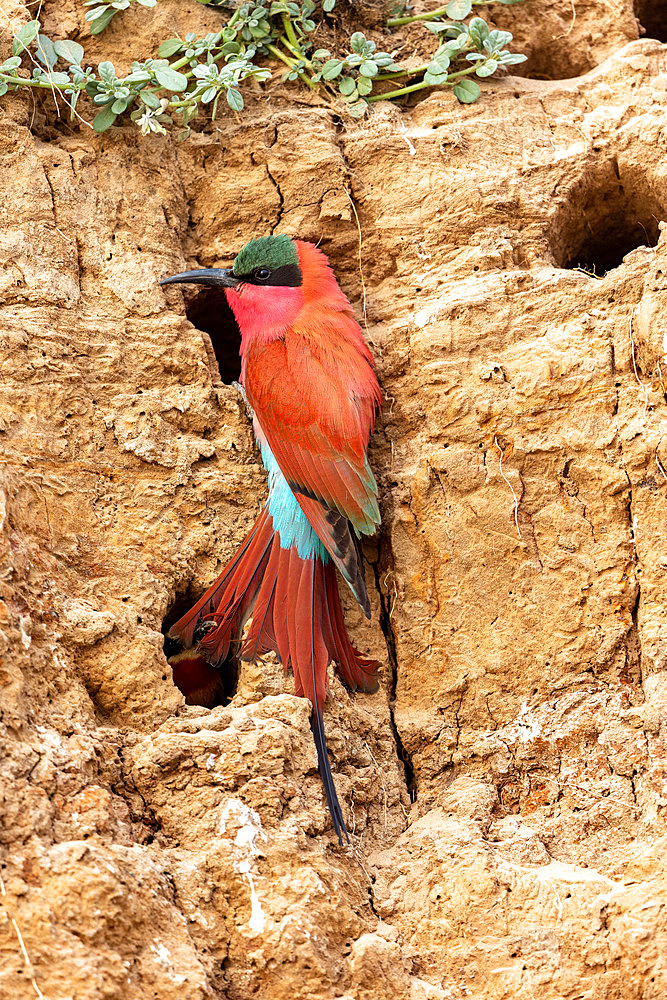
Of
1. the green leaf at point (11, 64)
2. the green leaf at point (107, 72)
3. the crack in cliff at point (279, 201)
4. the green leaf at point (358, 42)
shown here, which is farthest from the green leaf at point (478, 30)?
the green leaf at point (11, 64)

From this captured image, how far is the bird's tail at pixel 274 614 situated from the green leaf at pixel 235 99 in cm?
145

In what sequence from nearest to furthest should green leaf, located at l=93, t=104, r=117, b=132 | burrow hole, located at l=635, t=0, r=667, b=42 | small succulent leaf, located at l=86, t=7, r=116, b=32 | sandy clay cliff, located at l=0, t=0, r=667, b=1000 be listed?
sandy clay cliff, located at l=0, t=0, r=667, b=1000 < green leaf, located at l=93, t=104, r=117, b=132 < small succulent leaf, located at l=86, t=7, r=116, b=32 < burrow hole, located at l=635, t=0, r=667, b=42

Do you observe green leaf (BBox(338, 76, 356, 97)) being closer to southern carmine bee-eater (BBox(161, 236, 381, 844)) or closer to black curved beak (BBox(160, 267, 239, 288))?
southern carmine bee-eater (BBox(161, 236, 381, 844))

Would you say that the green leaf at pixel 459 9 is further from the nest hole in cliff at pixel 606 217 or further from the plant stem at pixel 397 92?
the nest hole in cliff at pixel 606 217

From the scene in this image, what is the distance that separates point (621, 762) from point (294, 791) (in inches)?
36.8

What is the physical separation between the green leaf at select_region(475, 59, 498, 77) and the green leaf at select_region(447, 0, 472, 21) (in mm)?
194

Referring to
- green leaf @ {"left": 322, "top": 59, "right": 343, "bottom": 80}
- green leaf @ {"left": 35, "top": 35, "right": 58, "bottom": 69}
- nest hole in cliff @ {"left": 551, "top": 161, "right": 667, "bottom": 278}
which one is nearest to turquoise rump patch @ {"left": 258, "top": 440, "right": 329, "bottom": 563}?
nest hole in cliff @ {"left": 551, "top": 161, "right": 667, "bottom": 278}

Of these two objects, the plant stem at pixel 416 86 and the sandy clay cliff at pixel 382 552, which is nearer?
the sandy clay cliff at pixel 382 552

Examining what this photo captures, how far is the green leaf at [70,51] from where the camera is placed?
3.52 meters

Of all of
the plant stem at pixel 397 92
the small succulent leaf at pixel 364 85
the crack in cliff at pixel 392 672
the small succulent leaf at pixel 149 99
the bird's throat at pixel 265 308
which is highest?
the small succulent leaf at pixel 149 99

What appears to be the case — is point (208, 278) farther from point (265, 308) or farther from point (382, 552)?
point (382, 552)

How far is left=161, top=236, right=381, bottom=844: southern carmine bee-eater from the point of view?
3146 mm

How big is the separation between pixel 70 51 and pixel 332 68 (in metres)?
0.93

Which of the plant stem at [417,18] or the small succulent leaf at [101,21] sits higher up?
the small succulent leaf at [101,21]
